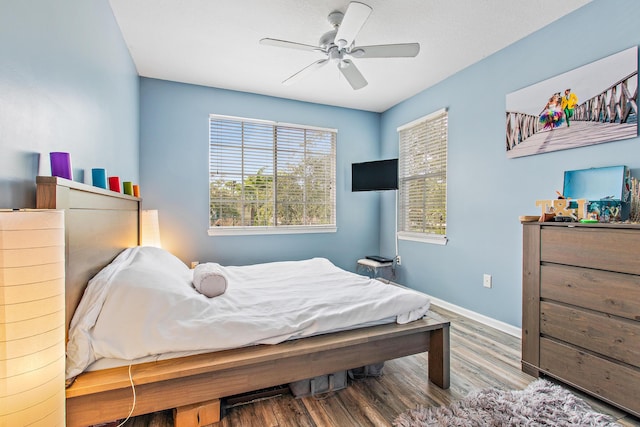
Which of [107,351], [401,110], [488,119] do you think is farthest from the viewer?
[401,110]

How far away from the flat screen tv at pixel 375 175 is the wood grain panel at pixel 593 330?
7.42 feet

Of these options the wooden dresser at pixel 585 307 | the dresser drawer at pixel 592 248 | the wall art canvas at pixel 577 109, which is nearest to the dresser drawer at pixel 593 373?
the wooden dresser at pixel 585 307

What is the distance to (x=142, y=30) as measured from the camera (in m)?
2.58

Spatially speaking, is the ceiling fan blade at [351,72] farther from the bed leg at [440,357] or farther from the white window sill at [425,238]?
the bed leg at [440,357]

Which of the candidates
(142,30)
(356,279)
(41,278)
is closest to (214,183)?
(142,30)

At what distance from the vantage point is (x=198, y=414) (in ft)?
4.98

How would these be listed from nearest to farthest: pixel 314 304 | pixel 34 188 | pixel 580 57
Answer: pixel 34 188 < pixel 314 304 < pixel 580 57

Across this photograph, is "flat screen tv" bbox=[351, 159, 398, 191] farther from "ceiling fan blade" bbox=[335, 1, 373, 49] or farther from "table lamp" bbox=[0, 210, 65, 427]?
"table lamp" bbox=[0, 210, 65, 427]

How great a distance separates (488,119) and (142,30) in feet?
10.7

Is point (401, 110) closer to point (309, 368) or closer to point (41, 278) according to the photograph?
point (309, 368)

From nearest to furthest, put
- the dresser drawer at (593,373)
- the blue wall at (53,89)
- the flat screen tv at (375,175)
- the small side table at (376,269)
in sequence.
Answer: the blue wall at (53,89) → the dresser drawer at (593,373) → the flat screen tv at (375,175) → the small side table at (376,269)

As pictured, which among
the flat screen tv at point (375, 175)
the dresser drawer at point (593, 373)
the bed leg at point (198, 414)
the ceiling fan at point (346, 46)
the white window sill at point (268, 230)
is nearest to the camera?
the bed leg at point (198, 414)

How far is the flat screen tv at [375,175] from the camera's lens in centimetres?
395

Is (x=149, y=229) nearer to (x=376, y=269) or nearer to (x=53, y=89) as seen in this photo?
(x=53, y=89)
